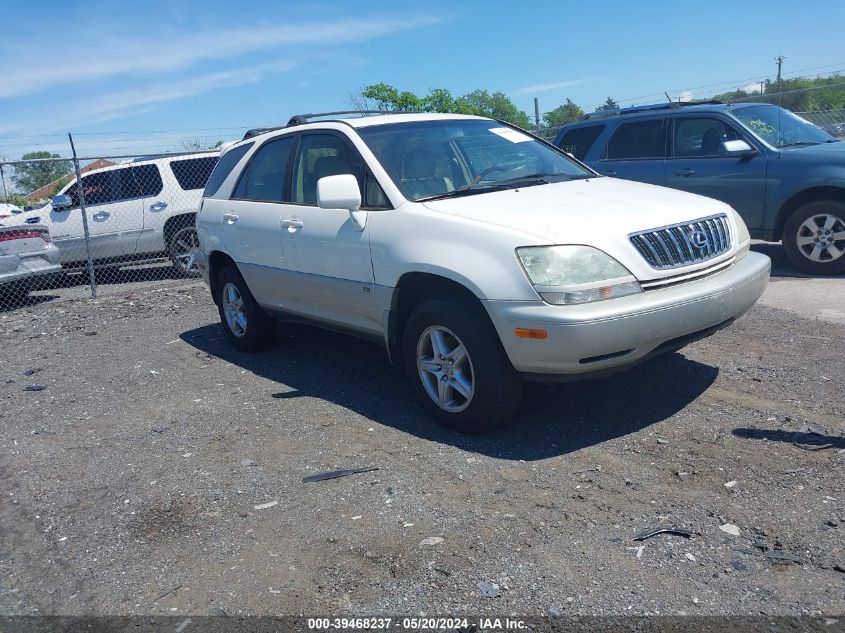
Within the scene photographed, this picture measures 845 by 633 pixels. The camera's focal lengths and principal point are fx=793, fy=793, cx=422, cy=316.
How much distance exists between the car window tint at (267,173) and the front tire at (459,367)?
202 cm

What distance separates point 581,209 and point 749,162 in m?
5.29

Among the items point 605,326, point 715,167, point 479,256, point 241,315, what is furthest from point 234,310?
point 715,167

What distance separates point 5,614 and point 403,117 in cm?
414

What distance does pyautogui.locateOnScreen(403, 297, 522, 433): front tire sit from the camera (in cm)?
438

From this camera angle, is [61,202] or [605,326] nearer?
[605,326]

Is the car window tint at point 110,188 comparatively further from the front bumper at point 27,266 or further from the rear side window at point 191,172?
the front bumper at point 27,266

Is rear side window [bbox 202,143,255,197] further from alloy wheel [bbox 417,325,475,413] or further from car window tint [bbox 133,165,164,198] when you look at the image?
car window tint [bbox 133,165,164,198]

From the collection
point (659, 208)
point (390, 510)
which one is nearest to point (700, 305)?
point (659, 208)

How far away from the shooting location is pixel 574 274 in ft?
13.5

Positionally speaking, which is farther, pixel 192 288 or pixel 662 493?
pixel 192 288

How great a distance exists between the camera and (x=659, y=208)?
4605mm

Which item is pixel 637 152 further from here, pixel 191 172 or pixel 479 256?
pixel 191 172

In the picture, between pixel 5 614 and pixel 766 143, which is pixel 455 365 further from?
pixel 766 143

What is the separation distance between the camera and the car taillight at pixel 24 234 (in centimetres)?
1046
